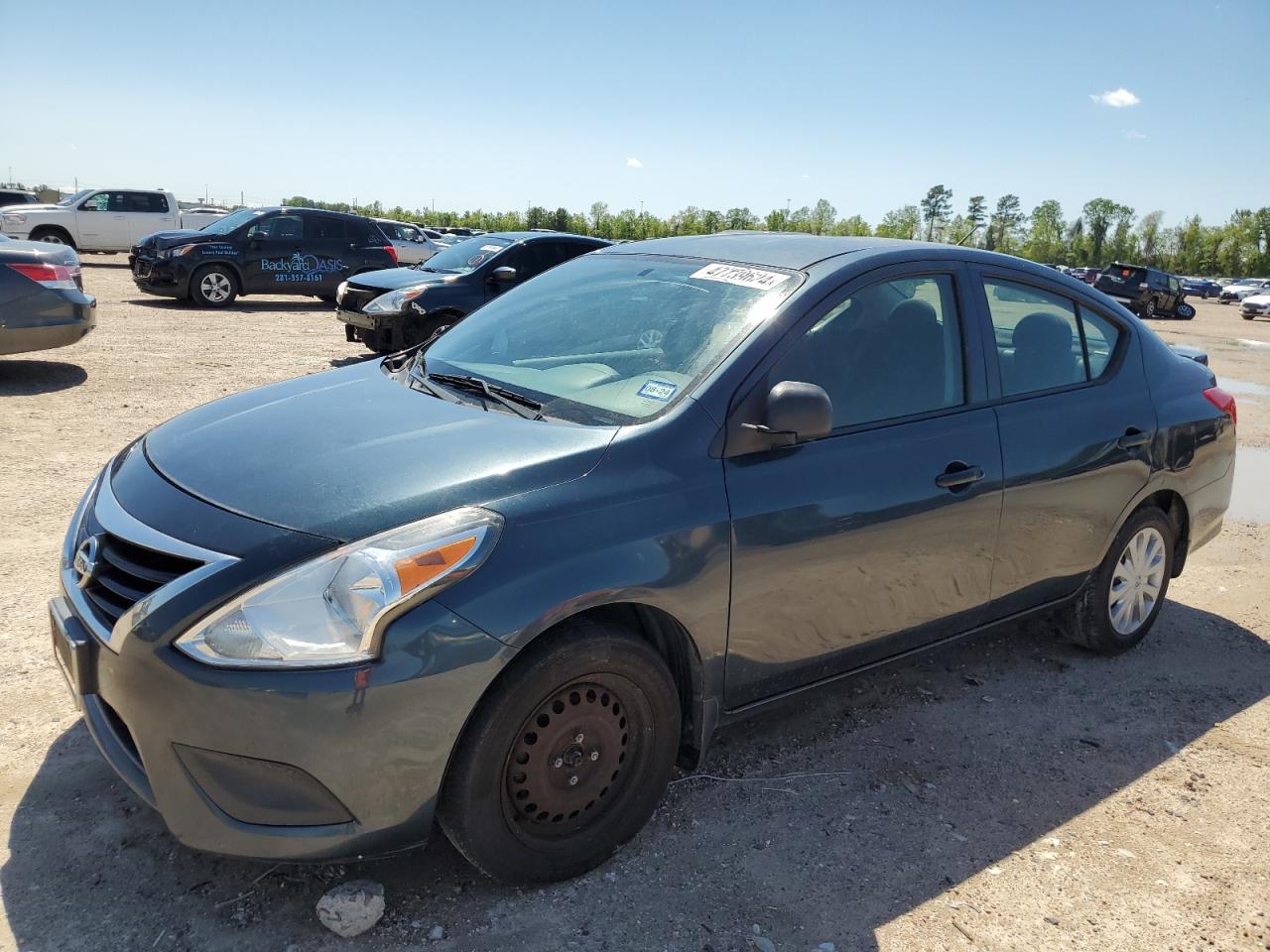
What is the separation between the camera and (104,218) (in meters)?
23.4

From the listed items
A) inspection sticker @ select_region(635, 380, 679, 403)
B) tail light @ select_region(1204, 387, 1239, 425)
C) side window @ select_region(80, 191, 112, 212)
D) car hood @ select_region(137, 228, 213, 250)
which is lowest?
tail light @ select_region(1204, 387, 1239, 425)

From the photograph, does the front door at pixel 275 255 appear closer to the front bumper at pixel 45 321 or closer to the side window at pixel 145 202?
the front bumper at pixel 45 321

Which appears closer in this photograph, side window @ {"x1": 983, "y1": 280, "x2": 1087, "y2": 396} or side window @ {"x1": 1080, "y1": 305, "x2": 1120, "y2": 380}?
side window @ {"x1": 983, "y1": 280, "x2": 1087, "y2": 396}

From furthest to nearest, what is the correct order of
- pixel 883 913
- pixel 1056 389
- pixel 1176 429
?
pixel 1176 429 → pixel 1056 389 → pixel 883 913

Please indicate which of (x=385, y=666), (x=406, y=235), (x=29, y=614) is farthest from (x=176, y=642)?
(x=406, y=235)

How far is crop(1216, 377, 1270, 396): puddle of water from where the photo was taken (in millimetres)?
13180

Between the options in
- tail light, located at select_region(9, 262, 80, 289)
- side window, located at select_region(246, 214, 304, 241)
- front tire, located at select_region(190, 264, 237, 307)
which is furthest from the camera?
side window, located at select_region(246, 214, 304, 241)

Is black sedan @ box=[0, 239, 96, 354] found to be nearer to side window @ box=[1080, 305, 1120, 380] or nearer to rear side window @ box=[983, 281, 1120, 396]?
rear side window @ box=[983, 281, 1120, 396]

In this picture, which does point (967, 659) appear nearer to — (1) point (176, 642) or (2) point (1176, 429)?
(2) point (1176, 429)

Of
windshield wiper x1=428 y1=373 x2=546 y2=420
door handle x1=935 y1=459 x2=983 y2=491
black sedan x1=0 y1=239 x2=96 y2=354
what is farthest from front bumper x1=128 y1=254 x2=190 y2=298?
door handle x1=935 y1=459 x2=983 y2=491

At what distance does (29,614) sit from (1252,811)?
4624mm

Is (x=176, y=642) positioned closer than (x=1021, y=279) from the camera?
Yes

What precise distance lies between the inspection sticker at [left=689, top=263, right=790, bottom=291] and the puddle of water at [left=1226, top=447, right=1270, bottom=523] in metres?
4.85

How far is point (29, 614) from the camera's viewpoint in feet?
13.1
